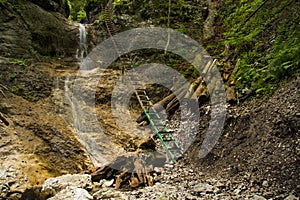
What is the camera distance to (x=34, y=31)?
428 inches

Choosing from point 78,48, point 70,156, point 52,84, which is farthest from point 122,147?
point 78,48

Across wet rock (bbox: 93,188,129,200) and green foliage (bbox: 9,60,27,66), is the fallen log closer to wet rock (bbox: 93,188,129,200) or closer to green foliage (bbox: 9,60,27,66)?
wet rock (bbox: 93,188,129,200)

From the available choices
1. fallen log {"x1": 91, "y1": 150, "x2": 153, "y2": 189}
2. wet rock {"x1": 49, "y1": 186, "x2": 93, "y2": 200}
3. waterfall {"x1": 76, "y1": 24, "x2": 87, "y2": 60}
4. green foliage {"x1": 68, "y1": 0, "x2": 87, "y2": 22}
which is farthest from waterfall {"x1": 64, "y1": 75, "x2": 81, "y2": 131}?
green foliage {"x1": 68, "y1": 0, "x2": 87, "y2": 22}

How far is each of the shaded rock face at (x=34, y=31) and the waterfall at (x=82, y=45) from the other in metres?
0.19

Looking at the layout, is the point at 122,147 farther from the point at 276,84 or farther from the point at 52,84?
the point at 276,84

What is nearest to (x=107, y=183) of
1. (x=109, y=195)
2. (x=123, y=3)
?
(x=109, y=195)

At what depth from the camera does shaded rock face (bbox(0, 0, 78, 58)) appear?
1005cm

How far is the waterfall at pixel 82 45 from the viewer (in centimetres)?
1162

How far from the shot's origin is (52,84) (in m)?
9.46

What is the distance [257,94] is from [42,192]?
5.09 metres

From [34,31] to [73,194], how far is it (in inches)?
322

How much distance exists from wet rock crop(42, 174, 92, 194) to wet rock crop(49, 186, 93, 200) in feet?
0.93

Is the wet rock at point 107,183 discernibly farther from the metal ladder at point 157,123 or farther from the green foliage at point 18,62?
the green foliage at point 18,62

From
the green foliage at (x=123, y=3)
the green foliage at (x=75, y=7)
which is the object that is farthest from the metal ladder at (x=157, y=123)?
the green foliage at (x=75, y=7)
